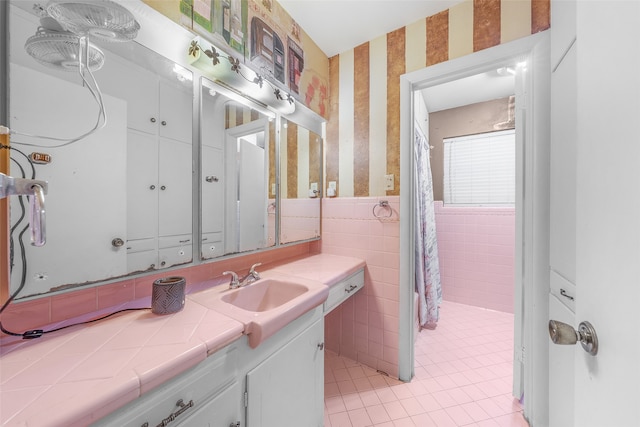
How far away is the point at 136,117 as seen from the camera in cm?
94

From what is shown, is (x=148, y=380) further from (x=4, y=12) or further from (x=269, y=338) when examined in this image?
(x=4, y=12)

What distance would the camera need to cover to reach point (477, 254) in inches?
111

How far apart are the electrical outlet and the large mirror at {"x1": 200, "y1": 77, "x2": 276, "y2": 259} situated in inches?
31.5

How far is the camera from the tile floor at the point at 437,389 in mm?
1362

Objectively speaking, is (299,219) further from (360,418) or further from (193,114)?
(360,418)

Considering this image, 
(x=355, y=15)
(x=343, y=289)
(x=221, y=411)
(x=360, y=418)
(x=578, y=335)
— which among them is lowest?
(x=360, y=418)

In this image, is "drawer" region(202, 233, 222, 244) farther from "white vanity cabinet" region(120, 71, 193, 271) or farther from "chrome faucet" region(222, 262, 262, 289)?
"chrome faucet" region(222, 262, 262, 289)

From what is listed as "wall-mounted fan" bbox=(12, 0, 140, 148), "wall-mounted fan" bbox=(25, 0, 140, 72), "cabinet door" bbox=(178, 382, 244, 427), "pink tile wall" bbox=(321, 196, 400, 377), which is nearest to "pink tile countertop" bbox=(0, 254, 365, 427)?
"cabinet door" bbox=(178, 382, 244, 427)

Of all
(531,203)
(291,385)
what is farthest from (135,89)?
(531,203)

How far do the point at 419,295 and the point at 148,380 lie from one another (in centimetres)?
217

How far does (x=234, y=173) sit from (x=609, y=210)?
1364 millimetres

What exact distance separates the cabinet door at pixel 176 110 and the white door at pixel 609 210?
4.31ft

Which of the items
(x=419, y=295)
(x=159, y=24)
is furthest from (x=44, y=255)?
(x=419, y=295)

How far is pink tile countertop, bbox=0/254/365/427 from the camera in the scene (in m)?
0.45
